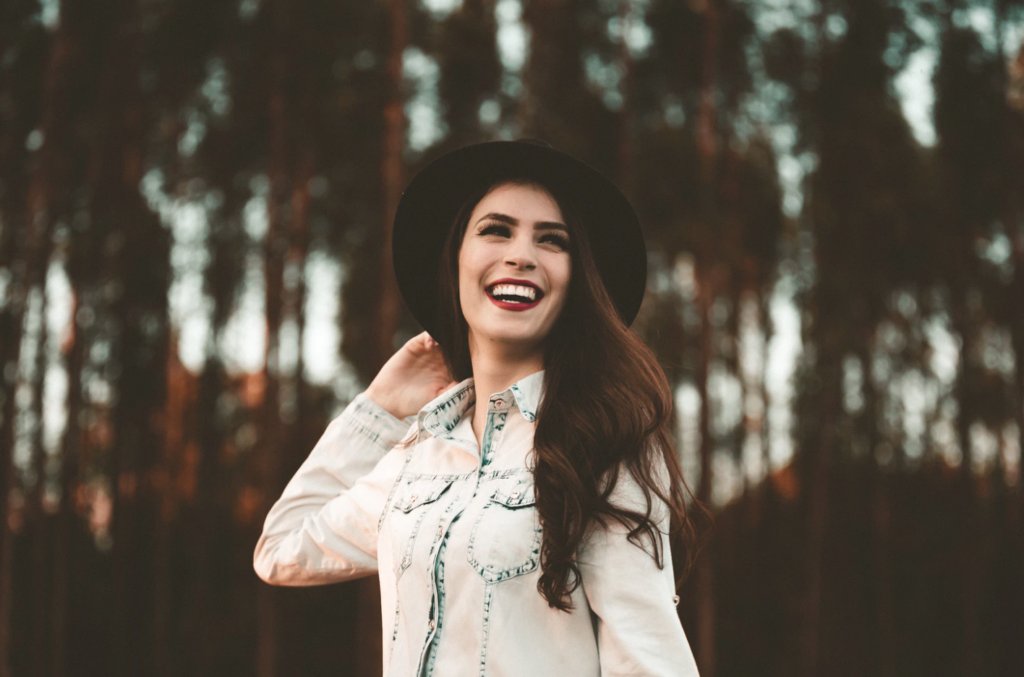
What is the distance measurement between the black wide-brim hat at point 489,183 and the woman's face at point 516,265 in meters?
0.07

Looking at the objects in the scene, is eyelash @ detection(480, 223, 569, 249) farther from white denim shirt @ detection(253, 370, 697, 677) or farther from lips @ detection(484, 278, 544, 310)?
white denim shirt @ detection(253, 370, 697, 677)

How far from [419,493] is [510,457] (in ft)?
0.76

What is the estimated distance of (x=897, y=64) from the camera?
493 inches

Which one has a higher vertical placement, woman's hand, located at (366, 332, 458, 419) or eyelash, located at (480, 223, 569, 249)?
eyelash, located at (480, 223, 569, 249)

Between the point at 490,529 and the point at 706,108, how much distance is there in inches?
451

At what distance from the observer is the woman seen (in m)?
1.49

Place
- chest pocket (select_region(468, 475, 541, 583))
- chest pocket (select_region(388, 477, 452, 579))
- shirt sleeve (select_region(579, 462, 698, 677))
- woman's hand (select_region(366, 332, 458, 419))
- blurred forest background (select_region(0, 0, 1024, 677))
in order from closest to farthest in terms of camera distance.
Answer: shirt sleeve (select_region(579, 462, 698, 677)) < chest pocket (select_region(468, 475, 541, 583)) < chest pocket (select_region(388, 477, 452, 579)) < woman's hand (select_region(366, 332, 458, 419)) < blurred forest background (select_region(0, 0, 1024, 677))

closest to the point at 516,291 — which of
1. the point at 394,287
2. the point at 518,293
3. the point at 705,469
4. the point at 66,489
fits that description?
the point at 518,293

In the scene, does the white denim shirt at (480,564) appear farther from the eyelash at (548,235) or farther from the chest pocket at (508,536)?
the eyelash at (548,235)

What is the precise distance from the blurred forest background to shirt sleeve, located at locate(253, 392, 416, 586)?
6568mm

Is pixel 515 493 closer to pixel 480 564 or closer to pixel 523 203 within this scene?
pixel 480 564

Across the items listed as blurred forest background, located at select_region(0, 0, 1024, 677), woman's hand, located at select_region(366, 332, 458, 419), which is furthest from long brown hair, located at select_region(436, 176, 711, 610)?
blurred forest background, located at select_region(0, 0, 1024, 677)

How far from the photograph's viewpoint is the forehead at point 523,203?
185 cm

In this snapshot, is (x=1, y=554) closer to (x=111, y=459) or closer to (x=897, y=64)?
(x=111, y=459)
